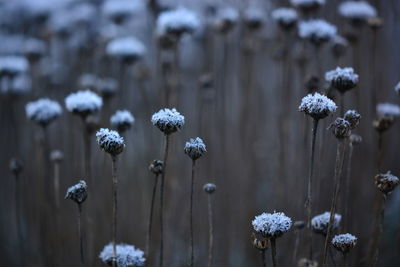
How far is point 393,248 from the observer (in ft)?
8.06

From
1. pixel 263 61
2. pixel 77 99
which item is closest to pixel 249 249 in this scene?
pixel 77 99

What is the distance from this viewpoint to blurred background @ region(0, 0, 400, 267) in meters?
2.49

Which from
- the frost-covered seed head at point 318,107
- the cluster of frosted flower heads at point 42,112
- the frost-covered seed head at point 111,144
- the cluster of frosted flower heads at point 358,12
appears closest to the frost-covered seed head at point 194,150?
the frost-covered seed head at point 111,144

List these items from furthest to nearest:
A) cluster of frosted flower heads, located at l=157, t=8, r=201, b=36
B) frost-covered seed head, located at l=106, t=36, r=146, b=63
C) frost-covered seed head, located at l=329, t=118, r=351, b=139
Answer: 1. frost-covered seed head, located at l=106, t=36, r=146, b=63
2. cluster of frosted flower heads, located at l=157, t=8, r=201, b=36
3. frost-covered seed head, located at l=329, t=118, r=351, b=139

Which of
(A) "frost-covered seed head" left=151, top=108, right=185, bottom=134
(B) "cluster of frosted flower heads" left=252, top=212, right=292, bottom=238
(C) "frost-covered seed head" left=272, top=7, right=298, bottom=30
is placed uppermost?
(C) "frost-covered seed head" left=272, top=7, right=298, bottom=30

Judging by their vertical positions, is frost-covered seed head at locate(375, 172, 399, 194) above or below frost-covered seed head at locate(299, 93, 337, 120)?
below

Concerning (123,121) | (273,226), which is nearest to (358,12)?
(123,121)

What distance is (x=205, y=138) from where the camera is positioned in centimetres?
302

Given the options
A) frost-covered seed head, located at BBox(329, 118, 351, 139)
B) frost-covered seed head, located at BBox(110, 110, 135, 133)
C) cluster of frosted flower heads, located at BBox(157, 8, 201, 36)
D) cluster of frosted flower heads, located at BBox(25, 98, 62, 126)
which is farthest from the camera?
cluster of frosted flower heads, located at BBox(157, 8, 201, 36)

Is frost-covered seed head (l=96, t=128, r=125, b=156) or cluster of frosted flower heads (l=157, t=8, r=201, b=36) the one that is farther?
cluster of frosted flower heads (l=157, t=8, r=201, b=36)

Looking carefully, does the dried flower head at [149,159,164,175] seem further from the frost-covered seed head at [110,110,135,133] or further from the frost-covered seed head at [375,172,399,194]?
the frost-covered seed head at [375,172,399,194]

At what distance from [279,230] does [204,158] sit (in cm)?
175

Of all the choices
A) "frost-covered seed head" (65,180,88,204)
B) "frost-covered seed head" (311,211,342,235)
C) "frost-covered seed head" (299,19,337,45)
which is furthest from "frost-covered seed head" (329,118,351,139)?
"frost-covered seed head" (299,19,337,45)

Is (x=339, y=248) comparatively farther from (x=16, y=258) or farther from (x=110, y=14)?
(x=110, y=14)
